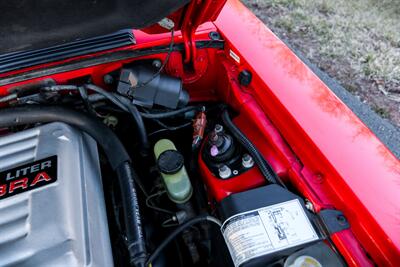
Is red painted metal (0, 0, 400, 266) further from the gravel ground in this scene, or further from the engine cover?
the gravel ground

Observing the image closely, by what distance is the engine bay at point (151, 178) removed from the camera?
2.49 ft

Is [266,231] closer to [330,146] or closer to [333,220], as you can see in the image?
[333,220]

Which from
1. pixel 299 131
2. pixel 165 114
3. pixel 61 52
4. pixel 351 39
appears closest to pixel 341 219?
pixel 299 131

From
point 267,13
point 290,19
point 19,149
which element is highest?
point 267,13

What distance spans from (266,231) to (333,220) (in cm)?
17

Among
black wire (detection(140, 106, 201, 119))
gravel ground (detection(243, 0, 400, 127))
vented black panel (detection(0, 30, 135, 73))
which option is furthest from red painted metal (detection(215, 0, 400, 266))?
gravel ground (detection(243, 0, 400, 127))

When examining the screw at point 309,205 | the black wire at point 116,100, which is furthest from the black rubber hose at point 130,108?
the screw at point 309,205

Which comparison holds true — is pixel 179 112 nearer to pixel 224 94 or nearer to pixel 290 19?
pixel 224 94

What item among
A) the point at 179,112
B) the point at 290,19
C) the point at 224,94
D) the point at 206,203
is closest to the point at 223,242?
the point at 206,203

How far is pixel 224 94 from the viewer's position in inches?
49.8

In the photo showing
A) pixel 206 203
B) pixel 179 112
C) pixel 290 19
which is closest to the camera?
pixel 206 203

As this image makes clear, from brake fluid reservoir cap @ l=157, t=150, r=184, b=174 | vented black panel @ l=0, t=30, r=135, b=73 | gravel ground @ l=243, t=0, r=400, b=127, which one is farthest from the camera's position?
gravel ground @ l=243, t=0, r=400, b=127

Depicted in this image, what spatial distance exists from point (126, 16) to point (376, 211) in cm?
71

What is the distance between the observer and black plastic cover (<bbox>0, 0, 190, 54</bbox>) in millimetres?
725
